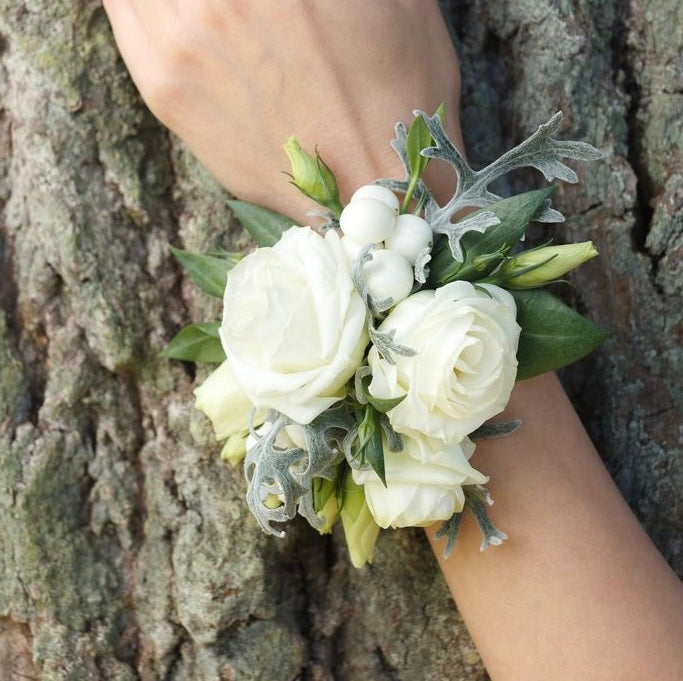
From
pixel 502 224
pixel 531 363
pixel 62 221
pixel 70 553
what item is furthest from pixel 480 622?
pixel 62 221

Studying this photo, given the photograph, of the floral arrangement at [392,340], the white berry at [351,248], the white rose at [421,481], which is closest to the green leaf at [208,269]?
the floral arrangement at [392,340]

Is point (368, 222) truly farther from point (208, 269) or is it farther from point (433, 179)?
point (208, 269)

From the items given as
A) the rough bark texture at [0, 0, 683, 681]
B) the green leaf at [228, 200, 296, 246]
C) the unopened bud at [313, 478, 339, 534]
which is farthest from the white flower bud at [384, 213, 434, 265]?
the rough bark texture at [0, 0, 683, 681]

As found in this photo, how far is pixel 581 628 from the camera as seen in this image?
1.14 m

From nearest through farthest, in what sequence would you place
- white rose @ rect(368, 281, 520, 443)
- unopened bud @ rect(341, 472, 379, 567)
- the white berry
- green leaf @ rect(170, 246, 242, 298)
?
white rose @ rect(368, 281, 520, 443) → the white berry → unopened bud @ rect(341, 472, 379, 567) → green leaf @ rect(170, 246, 242, 298)

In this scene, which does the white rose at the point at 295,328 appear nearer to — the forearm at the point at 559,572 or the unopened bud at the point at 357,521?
the unopened bud at the point at 357,521

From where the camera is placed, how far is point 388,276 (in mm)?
1042

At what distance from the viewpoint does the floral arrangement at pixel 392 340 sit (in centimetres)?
99

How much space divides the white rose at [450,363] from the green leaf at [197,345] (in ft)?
1.27

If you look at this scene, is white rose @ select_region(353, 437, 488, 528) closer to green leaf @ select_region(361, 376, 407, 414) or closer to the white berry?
green leaf @ select_region(361, 376, 407, 414)

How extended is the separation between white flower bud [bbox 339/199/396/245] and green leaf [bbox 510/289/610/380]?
20 centimetres

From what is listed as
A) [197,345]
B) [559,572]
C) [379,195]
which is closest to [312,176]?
[379,195]

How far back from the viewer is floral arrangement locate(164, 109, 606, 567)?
994mm

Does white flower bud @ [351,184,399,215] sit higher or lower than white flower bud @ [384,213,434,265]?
higher
